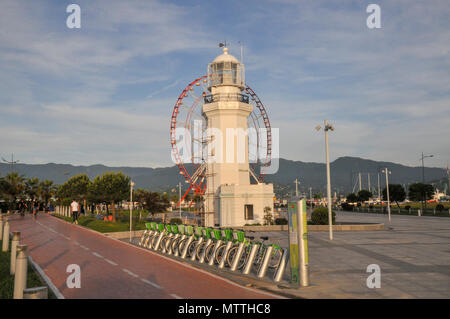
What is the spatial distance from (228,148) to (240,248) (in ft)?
102

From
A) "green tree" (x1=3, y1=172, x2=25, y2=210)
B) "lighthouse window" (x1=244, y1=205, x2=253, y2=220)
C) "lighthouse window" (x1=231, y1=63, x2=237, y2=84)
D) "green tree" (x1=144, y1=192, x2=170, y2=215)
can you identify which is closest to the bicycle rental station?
"lighthouse window" (x1=244, y1=205, x2=253, y2=220)

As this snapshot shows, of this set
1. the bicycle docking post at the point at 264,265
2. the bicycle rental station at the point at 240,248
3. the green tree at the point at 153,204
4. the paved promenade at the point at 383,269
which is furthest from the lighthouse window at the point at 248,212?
the bicycle docking post at the point at 264,265

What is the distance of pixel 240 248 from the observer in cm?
1262

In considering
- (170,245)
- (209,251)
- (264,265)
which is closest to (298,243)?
(264,265)

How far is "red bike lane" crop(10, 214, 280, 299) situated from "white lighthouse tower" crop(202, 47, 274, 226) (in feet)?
75.7

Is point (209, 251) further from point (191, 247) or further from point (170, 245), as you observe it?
point (170, 245)

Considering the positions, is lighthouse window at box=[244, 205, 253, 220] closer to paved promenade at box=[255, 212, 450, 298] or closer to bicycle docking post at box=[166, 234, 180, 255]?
paved promenade at box=[255, 212, 450, 298]

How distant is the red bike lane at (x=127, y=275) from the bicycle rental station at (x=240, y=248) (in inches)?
42.2

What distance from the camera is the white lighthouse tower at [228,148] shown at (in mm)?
40031

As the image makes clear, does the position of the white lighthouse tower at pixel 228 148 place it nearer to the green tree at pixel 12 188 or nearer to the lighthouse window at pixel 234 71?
the lighthouse window at pixel 234 71

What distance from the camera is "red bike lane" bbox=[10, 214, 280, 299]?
9.29 meters

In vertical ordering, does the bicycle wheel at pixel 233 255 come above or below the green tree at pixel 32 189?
below
